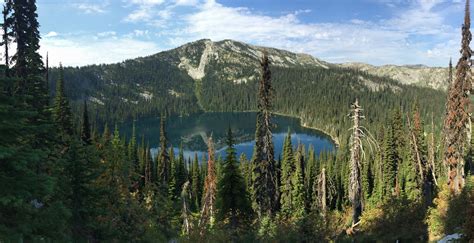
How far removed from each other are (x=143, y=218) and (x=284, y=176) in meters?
42.0

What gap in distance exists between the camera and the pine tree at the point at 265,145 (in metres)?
29.0

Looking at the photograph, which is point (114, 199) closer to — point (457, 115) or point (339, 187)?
point (457, 115)

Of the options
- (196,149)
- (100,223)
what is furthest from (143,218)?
(196,149)

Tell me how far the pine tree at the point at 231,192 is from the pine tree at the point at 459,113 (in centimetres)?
1830

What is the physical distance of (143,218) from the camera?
2886 centimetres

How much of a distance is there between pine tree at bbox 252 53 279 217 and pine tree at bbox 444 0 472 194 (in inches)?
554

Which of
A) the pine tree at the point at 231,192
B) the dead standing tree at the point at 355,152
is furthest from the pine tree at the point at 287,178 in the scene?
the dead standing tree at the point at 355,152

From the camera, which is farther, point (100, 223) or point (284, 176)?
point (284, 176)

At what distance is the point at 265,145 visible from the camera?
30422 mm

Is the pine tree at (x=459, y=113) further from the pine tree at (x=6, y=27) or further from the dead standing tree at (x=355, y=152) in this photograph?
the pine tree at (x=6, y=27)

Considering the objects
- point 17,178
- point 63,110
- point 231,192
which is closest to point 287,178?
point 231,192

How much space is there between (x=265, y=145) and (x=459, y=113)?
51.8ft

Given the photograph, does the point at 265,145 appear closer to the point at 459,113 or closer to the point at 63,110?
the point at 459,113

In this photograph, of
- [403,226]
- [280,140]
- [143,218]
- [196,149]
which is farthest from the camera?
[280,140]
